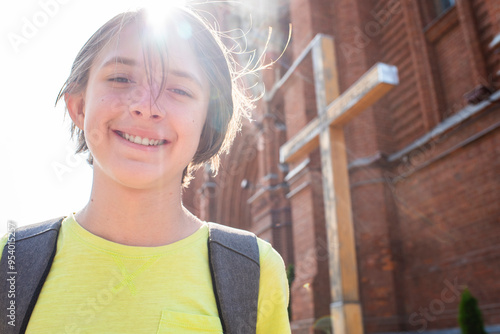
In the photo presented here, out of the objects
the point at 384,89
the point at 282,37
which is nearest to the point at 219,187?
the point at 282,37

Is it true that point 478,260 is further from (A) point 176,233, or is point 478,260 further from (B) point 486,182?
(A) point 176,233

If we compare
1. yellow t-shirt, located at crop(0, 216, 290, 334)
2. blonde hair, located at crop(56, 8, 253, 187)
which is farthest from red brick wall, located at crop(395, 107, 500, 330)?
yellow t-shirt, located at crop(0, 216, 290, 334)

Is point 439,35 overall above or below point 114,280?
above

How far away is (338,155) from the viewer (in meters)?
4.06

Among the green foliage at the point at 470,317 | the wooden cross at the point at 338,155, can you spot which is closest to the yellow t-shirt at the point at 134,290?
the wooden cross at the point at 338,155

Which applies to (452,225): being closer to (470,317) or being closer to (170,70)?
(470,317)

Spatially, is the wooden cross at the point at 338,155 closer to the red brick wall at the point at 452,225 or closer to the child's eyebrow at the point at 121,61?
the red brick wall at the point at 452,225

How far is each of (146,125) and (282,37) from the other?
347 inches

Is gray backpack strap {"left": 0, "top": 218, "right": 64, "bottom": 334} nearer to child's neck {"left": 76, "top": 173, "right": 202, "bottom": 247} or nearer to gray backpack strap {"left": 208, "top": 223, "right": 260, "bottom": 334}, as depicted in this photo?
child's neck {"left": 76, "top": 173, "right": 202, "bottom": 247}

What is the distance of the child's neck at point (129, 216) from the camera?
100 centimetres

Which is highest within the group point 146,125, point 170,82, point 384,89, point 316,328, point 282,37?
point 282,37

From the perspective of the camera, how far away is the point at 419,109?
20.3 feet

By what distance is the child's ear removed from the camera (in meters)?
1.14

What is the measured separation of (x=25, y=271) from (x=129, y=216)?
0.81ft
